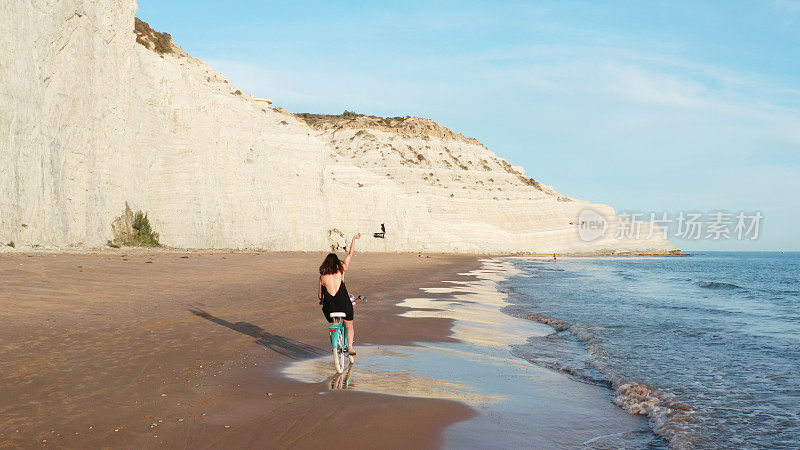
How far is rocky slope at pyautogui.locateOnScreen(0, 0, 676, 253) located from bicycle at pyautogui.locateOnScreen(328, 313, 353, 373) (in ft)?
60.5

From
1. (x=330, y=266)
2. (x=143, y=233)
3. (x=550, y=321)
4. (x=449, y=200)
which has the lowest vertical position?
(x=550, y=321)

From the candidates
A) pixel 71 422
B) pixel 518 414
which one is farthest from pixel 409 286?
pixel 71 422

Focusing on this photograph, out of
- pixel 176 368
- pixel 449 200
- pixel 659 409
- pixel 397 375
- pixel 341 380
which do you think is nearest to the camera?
pixel 659 409

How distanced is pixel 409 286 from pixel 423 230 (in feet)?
150

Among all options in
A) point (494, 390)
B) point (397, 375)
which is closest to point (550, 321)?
point (494, 390)

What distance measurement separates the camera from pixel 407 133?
122938 millimetres

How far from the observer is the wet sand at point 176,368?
5008mm

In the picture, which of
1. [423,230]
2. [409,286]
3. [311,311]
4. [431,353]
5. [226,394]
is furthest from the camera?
[423,230]

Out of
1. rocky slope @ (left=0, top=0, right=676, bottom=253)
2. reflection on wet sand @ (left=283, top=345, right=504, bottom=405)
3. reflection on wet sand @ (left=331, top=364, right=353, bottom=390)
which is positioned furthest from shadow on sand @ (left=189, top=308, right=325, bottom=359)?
rocky slope @ (left=0, top=0, right=676, bottom=253)

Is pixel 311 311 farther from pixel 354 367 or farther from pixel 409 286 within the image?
pixel 409 286

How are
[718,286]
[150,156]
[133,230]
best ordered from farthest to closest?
[718,286], [150,156], [133,230]

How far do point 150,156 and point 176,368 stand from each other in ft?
93.8

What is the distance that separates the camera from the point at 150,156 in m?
32.4

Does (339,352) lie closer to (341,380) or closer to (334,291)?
(341,380)
